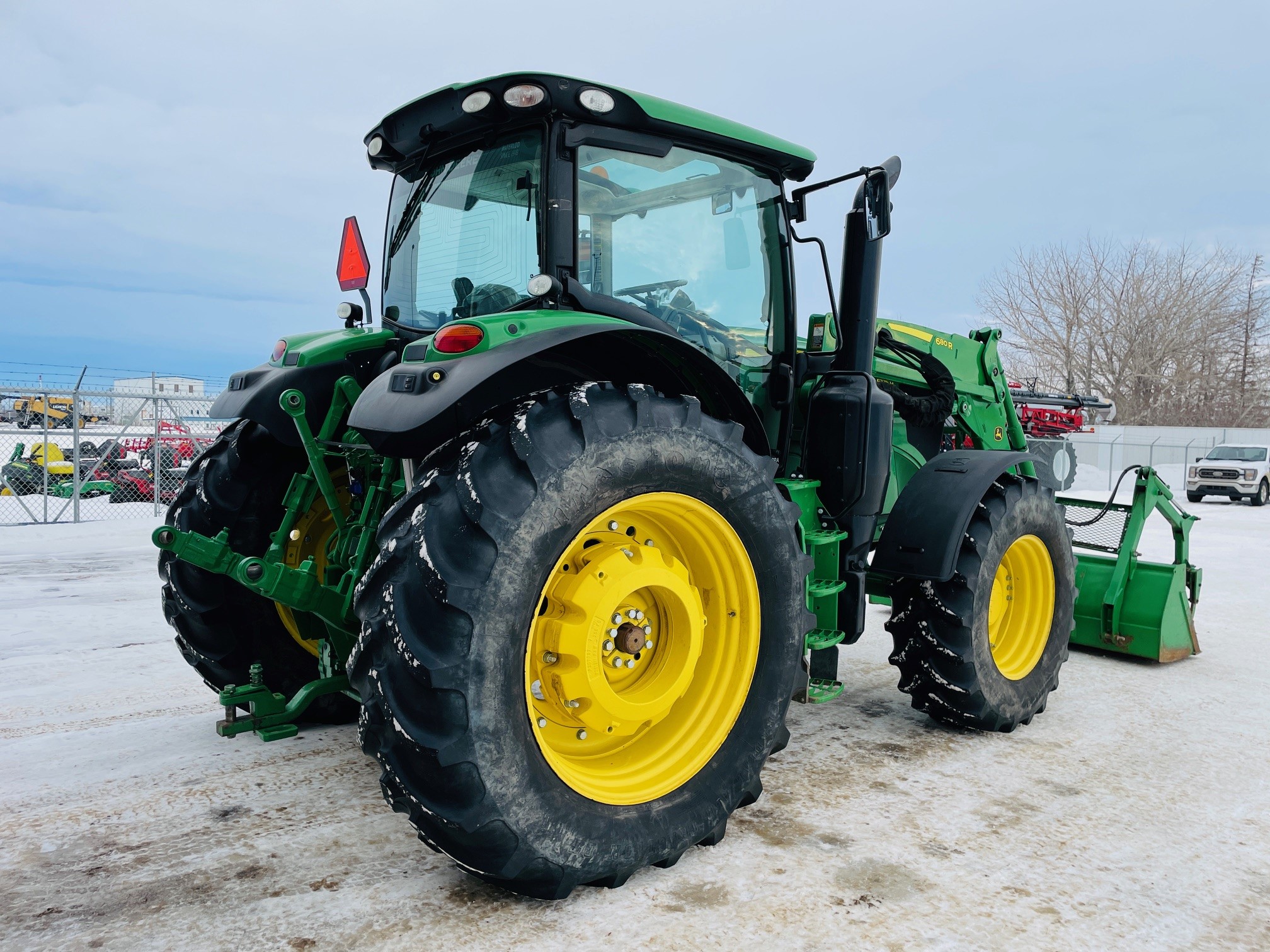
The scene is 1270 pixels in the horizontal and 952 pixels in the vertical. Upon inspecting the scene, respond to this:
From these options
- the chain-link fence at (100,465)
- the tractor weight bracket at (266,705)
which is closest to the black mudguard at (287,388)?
the tractor weight bracket at (266,705)

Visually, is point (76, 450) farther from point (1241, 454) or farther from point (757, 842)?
point (1241, 454)

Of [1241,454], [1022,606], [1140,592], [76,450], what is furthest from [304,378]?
[1241,454]

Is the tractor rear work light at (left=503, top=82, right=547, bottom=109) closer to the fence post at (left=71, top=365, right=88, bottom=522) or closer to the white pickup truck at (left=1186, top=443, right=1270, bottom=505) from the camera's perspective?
the fence post at (left=71, top=365, right=88, bottom=522)

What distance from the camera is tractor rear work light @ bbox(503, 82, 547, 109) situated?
290cm

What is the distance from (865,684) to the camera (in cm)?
498

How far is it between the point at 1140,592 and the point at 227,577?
16.4 ft

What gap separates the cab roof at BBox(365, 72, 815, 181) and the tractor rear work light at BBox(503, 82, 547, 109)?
0.01m

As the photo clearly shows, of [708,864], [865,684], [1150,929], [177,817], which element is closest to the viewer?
[1150,929]

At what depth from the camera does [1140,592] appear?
5.54m

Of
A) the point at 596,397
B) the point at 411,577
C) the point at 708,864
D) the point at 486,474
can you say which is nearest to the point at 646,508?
the point at 596,397

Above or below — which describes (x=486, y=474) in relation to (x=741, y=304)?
below

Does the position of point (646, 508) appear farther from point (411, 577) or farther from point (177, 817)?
point (177, 817)

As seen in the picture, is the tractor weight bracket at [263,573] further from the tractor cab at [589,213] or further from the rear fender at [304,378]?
the tractor cab at [589,213]

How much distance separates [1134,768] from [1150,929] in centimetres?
140
